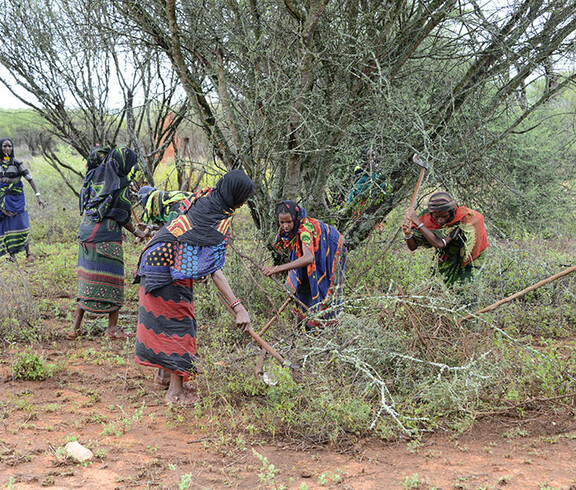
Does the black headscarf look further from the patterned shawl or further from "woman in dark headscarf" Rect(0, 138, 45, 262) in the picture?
"woman in dark headscarf" Rect(0, 138, 45, 262)

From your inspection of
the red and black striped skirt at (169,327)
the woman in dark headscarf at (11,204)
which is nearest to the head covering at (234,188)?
the red and black striped skirt at (169,327)

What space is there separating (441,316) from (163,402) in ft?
6.82

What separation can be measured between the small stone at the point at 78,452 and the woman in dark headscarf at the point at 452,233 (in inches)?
109

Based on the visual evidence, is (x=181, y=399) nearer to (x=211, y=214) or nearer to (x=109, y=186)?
(x=211, y=214)

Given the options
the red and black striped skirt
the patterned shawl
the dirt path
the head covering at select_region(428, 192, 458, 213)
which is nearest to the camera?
the dirt path

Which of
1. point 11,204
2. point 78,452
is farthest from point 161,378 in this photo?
point 11,204

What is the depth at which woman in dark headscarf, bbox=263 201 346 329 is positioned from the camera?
4.47m

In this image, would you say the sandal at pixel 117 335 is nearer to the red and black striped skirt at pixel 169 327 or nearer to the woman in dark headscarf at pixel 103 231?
the woman in dark headscarf at pixel 103 231

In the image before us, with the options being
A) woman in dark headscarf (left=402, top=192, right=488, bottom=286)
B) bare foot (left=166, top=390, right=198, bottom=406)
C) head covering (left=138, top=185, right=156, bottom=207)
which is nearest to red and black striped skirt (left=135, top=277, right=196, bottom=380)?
bare foot (left=166, top=390, right=198, bottom=406)

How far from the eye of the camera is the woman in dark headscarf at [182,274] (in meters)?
3.72

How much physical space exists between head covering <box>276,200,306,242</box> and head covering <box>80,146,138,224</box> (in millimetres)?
1735

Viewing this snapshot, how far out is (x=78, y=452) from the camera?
3023mm

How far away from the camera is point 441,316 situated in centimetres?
367

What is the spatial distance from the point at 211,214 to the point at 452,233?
6.82 ft
